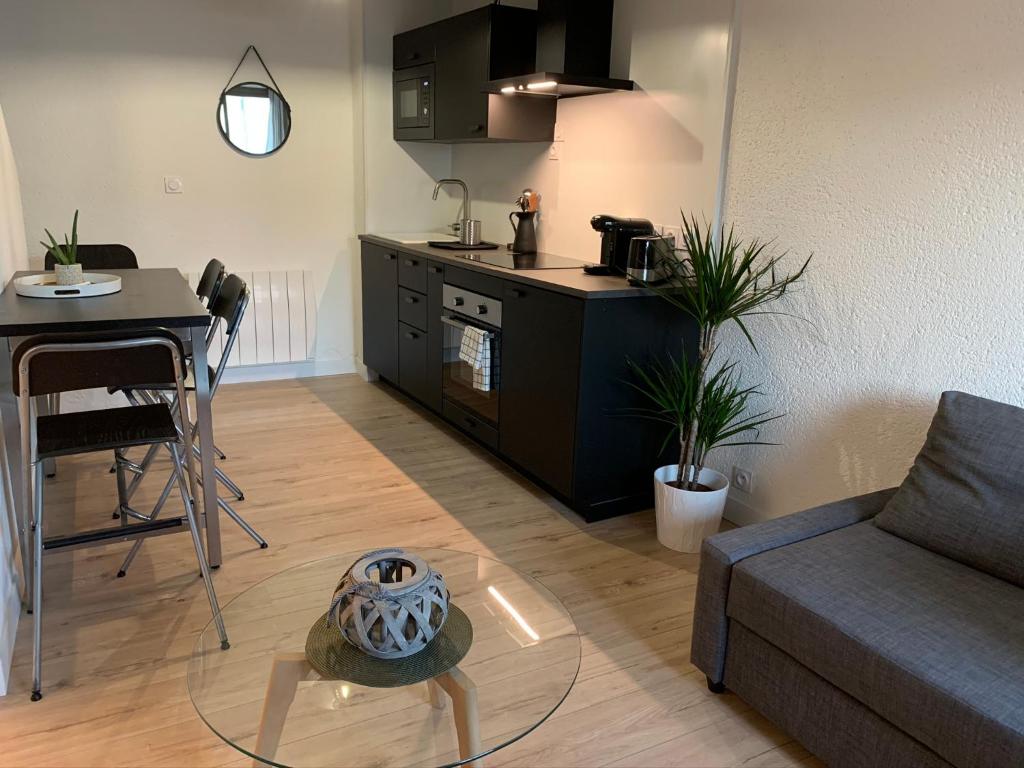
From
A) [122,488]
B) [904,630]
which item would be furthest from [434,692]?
[122,488]

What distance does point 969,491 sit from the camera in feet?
6.60

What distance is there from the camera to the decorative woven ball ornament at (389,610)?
1.48m

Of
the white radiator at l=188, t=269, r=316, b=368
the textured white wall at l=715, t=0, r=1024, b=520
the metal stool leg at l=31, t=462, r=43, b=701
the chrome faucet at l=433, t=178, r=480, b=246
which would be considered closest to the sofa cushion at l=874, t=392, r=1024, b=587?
the textured white wall at l=715, t=0, r=1024, b=520

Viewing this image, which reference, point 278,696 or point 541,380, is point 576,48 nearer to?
point 541,380

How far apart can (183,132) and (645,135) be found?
9.03 feet

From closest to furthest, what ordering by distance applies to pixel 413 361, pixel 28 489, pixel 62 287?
pixel 28 489
pixel 62 287
pixel 413 361

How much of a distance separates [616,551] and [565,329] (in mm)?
852

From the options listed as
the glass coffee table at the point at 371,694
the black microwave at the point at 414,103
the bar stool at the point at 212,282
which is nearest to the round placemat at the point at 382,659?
the glass coffee table at the point at 371,694

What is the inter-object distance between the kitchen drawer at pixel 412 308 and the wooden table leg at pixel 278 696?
279 centimetres

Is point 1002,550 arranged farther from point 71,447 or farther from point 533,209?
point 533,209

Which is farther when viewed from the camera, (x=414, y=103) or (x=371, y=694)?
(x=414, y=103)

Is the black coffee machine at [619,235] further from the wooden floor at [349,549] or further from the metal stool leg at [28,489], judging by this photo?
the metal stool leg at [28,489]

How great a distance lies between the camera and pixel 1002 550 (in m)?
1.91

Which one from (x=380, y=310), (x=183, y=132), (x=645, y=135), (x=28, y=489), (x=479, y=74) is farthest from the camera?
(x=380, y=310)
